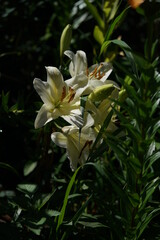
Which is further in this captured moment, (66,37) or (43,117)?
(66,37)

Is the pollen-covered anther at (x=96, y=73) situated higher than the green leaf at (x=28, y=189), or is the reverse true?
the pollen-covered anther at (x=96, y=73)

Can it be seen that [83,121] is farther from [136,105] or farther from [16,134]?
[16,134]

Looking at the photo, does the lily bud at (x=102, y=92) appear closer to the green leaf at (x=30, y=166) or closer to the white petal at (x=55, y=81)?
the white petal at (x=55, y=81)

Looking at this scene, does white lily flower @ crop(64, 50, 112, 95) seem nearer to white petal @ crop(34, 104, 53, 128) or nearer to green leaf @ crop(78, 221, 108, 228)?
white petal @ crop(34, 104, 53, 128)

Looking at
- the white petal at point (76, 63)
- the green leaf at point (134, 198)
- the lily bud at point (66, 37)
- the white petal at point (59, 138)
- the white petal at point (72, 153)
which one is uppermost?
the lily bud at point (66, 37)

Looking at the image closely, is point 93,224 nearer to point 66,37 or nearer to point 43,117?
point 43,117

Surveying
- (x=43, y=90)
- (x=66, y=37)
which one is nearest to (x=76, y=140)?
(x=43, y=90)

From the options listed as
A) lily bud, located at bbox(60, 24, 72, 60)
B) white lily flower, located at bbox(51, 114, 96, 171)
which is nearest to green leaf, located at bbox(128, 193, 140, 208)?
white lily flower, located at bbox(51, 114, 96, 171)

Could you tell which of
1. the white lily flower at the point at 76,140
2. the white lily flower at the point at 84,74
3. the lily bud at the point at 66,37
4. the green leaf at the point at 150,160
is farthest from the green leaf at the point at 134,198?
the lily bud at the point at 66,37
